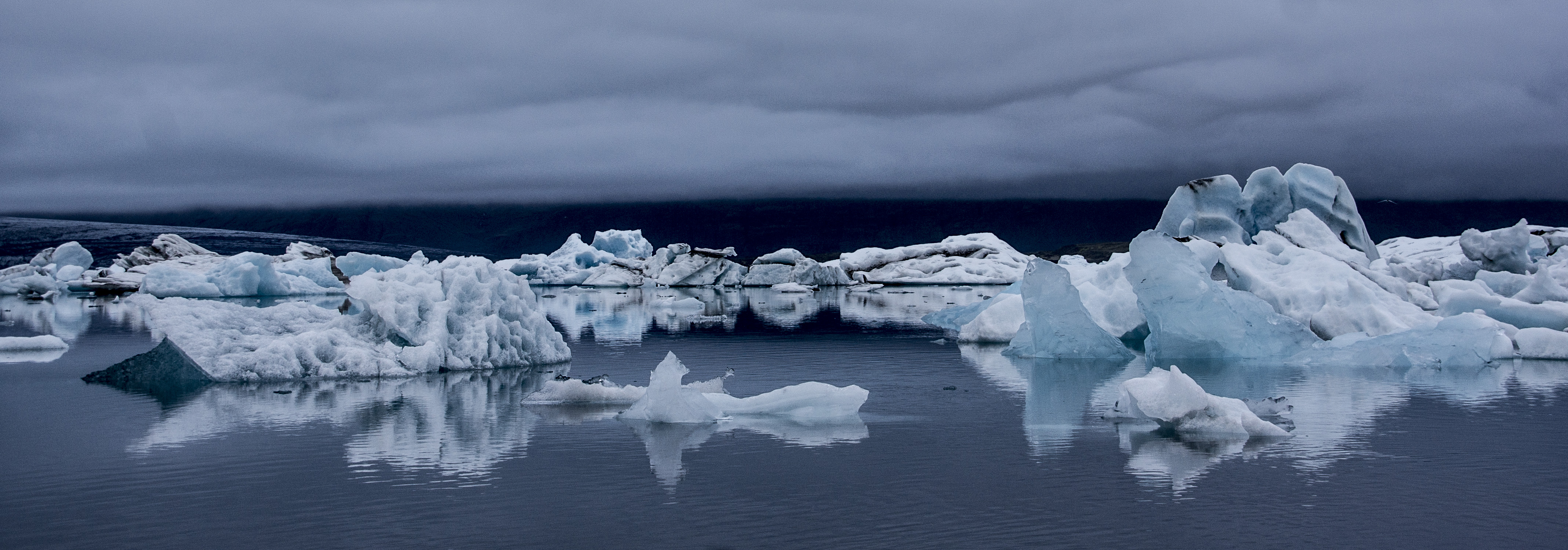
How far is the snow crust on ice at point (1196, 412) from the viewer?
9695 mm

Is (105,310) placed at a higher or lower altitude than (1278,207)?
lower

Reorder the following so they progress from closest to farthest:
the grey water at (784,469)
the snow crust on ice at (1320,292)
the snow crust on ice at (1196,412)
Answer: the grey water at (784,469) < the snow crust on ice at (1196,412) < the snow crust on ice at (1320,292)

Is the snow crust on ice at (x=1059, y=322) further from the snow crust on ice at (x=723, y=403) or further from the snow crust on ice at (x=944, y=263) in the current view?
the snow crust on ice at (x=944, y=263)

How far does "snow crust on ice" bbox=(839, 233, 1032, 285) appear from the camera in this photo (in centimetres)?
6244

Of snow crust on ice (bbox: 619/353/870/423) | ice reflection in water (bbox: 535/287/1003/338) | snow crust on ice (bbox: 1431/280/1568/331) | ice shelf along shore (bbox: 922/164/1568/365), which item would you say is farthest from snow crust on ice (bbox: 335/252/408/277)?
snow crust on ice (bbox: 619/353/870/423)

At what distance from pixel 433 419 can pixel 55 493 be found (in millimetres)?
3629

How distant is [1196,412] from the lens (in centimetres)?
978

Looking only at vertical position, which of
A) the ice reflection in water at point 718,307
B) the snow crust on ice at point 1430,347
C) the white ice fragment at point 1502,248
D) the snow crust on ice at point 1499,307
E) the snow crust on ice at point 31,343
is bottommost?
the ice reflection in water at point 718,307

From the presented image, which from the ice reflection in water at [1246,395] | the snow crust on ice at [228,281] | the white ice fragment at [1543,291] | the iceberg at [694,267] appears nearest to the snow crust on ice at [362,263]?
the snow crust on ice at [228,281]

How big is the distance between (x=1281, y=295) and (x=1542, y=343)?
350cm

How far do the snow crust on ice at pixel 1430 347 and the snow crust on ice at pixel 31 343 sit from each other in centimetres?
1906

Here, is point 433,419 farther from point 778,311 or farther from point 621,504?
point 778,311

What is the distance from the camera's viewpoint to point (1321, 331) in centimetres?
1775

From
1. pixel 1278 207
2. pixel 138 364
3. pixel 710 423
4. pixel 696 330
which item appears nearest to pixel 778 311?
pixel 696 330
